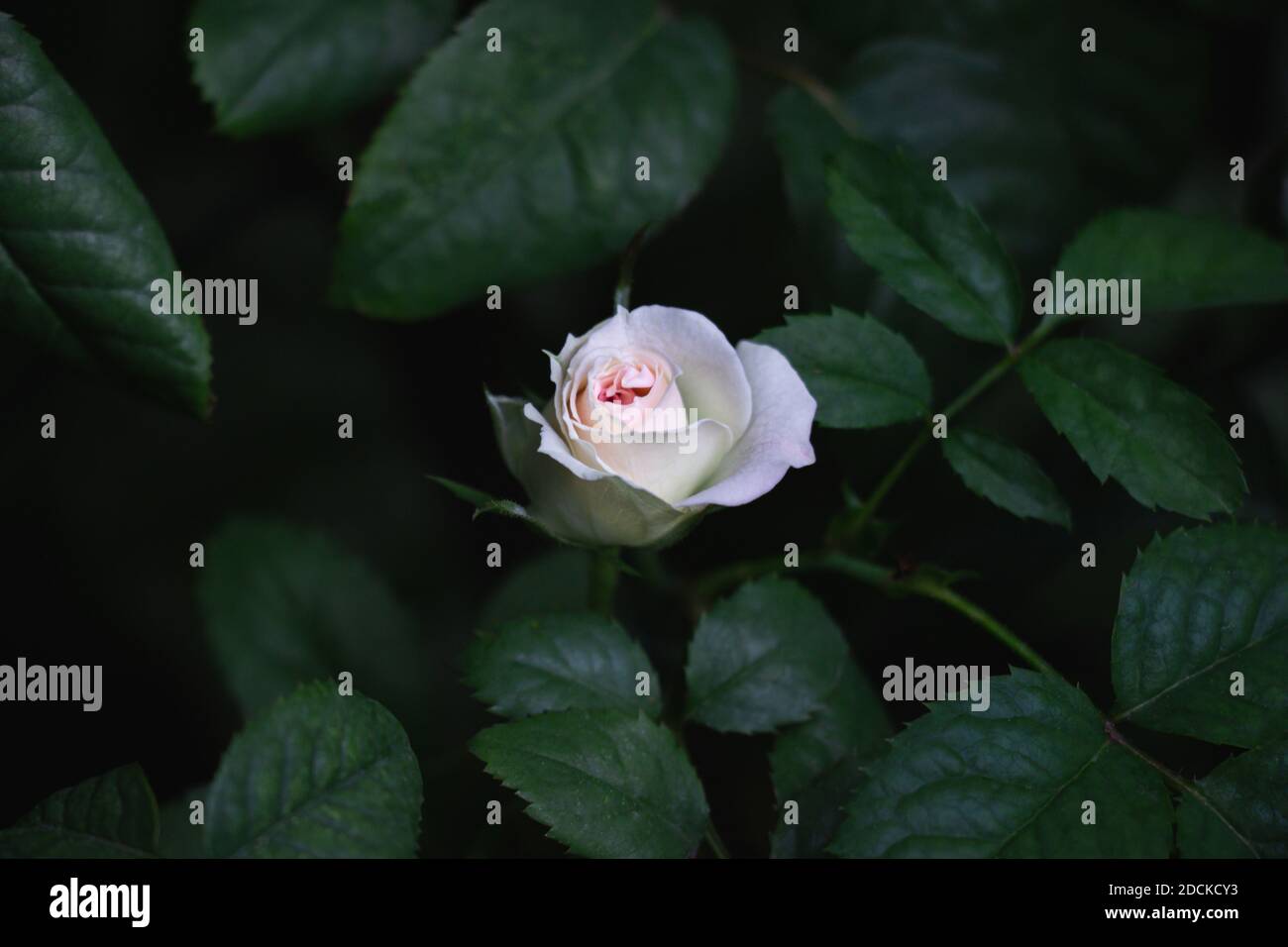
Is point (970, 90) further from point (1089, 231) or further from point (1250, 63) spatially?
point (1250, 63)

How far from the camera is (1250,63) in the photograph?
151 centimetres

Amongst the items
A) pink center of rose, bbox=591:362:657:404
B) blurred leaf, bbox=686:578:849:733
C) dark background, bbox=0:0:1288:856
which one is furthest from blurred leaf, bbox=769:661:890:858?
pink center of rose, bbox=591:362:657:404

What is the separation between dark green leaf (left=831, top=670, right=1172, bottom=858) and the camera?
2.54 feet

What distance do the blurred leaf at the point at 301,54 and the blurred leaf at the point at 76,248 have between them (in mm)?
285

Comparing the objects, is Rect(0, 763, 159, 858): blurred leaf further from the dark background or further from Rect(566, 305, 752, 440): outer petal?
Rect(566, 305, 752, 440): outer petal

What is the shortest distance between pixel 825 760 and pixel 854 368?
36 cm

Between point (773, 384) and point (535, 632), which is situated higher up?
point (773, 384)

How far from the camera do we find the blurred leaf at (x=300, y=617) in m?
1.22

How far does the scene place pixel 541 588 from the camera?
1.23m

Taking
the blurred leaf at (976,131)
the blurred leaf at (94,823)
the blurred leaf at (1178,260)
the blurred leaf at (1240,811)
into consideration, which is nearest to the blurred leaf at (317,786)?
the blurred leaf at (94,823)

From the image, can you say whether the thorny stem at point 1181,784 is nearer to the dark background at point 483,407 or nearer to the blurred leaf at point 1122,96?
the dark background at point 483,407
